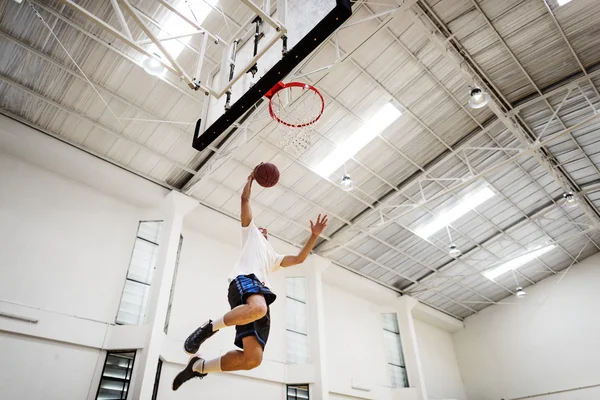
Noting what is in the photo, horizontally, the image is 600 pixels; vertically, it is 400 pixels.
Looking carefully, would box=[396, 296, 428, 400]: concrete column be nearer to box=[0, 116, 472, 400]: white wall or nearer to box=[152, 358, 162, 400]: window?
box=[0, 116, 472, 400]: white wall

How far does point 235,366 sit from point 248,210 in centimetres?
165

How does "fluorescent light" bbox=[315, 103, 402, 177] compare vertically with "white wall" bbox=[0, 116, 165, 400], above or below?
above

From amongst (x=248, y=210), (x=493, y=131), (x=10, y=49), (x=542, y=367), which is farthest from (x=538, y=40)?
(x=542, y=367)

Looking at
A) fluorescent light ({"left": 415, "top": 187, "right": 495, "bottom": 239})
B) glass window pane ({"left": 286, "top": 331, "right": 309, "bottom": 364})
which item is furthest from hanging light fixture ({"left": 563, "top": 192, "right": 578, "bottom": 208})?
glass window pane ({"left": 286, "top": 331, "right": 309, "bottom": 364})

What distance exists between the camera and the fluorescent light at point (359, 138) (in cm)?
1186

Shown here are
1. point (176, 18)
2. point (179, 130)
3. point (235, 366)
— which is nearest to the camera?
point (235, 366)

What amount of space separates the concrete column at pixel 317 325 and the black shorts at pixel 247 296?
973 cm

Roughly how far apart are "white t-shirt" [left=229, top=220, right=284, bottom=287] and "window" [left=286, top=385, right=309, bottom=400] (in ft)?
32.4

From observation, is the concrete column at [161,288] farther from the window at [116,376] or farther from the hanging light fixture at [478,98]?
the hanging light fixture at [478,98]

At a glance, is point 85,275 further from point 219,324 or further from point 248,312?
point 248,312

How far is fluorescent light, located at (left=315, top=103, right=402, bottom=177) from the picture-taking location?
11.9m

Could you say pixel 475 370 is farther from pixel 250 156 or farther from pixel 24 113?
pixel 24 113

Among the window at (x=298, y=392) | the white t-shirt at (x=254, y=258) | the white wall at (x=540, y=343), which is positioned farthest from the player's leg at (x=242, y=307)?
the white wall at (x=540, y=343)

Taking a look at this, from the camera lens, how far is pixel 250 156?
12.0 meters
